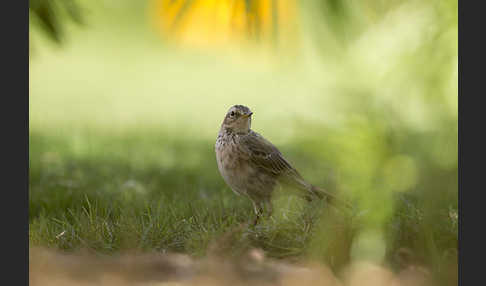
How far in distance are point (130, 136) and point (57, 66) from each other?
2.35m

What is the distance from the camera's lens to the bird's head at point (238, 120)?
13.3ft

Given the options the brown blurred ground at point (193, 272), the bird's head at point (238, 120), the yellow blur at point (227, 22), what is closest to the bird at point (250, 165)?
the bird's head at point (238, 120)

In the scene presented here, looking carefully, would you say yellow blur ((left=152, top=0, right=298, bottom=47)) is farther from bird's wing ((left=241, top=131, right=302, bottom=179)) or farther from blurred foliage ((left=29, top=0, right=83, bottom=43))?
bird's wing ((left=241, top=131, right=302, bottom=179))

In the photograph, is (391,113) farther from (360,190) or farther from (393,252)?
(393,252)

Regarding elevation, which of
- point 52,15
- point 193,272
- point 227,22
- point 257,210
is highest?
point 52,15

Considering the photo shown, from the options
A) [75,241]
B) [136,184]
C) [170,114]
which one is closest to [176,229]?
[75,241]

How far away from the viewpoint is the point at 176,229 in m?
3.03

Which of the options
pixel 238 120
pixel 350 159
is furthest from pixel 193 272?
pixel 238 120

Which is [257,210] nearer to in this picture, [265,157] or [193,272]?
[265,157]

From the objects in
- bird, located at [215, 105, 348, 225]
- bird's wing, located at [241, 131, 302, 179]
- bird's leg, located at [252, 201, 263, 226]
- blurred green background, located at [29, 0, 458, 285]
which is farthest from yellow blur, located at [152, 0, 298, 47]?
bird's wing, located at [241, 131, 302, 179]

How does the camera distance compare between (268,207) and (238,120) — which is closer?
(268,207)

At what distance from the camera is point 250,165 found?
398cm

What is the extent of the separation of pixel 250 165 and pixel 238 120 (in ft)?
1.15

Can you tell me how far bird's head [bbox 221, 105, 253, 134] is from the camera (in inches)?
159
